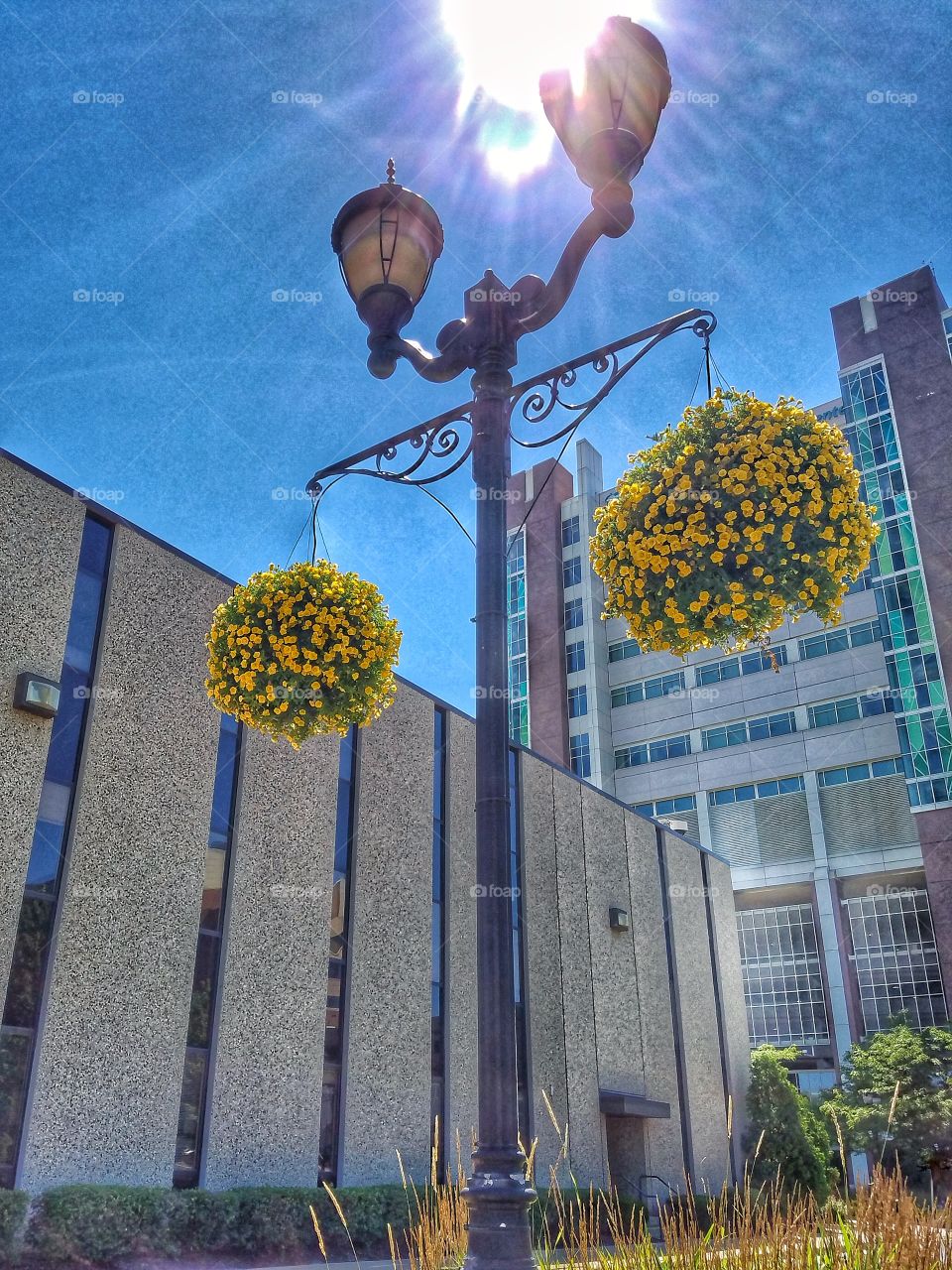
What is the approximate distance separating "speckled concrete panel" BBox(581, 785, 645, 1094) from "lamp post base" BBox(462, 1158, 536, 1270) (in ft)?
58.9

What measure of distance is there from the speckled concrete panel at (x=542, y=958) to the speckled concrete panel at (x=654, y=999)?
2.94 metres

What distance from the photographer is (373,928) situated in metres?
16.1

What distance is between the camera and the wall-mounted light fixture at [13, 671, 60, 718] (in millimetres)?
11812

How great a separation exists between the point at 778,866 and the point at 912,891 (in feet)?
21.8

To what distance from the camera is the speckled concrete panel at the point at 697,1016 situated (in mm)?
23500

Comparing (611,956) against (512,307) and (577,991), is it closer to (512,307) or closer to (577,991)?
(577,991)

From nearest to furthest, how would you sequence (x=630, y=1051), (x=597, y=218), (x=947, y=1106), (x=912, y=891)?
(x=597, y=218) → (x=630, y=1051) → (x=947, y=1106) → (x=912, y=891)

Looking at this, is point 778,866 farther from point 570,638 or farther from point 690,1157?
point 690,1157

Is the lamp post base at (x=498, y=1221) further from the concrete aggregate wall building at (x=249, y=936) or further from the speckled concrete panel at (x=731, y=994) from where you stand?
the speckled concrete panel at (x=731, y=994)

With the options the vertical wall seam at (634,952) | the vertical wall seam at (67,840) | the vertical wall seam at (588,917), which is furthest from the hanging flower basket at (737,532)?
the vertical wall seam at (634,952)

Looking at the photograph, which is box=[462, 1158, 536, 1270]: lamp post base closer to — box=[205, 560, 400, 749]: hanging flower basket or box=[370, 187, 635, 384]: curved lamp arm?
box=[205, 560, 400, 749]: hanging flower basket

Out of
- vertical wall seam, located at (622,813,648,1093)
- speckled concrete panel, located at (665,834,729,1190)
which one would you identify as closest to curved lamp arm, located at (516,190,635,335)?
vertical wall seam, located at (622,813,648,1093)

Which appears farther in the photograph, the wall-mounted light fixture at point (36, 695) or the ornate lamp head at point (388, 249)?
the wall-mounted light fixture at point (36, 695)

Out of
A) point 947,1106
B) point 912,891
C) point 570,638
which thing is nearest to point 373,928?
point 947,1106
